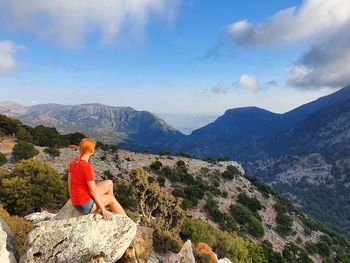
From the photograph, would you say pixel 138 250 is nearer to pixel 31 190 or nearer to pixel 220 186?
pixel 31 190

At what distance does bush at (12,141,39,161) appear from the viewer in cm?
4419

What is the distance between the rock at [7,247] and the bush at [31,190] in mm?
15420

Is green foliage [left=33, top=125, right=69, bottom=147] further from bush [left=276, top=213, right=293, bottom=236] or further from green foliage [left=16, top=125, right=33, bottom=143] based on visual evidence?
bush [left=276, top=213, right=293, bottom=236]

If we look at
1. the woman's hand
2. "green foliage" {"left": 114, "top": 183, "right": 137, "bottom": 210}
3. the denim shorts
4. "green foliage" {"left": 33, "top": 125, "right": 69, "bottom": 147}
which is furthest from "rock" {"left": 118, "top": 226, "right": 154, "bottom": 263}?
"green foliage" {"left": 33, "top": 125, "right": 69, "bottom": 147}

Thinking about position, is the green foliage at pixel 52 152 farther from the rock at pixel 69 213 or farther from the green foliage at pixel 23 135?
the rock at pixel 69 213

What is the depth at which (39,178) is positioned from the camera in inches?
1156

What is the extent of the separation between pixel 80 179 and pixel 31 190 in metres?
18.2

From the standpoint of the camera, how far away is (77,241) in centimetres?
1161

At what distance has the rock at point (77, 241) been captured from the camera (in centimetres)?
1152

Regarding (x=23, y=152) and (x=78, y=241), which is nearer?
(x=78, y=241)

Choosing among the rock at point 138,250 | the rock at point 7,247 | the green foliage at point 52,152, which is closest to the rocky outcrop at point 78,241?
the rock at point 7,247

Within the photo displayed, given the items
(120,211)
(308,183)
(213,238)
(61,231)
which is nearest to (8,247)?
(61,231)

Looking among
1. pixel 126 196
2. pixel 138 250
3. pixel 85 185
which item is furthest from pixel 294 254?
pixel 85 185

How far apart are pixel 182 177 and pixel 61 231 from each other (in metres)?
51.9
